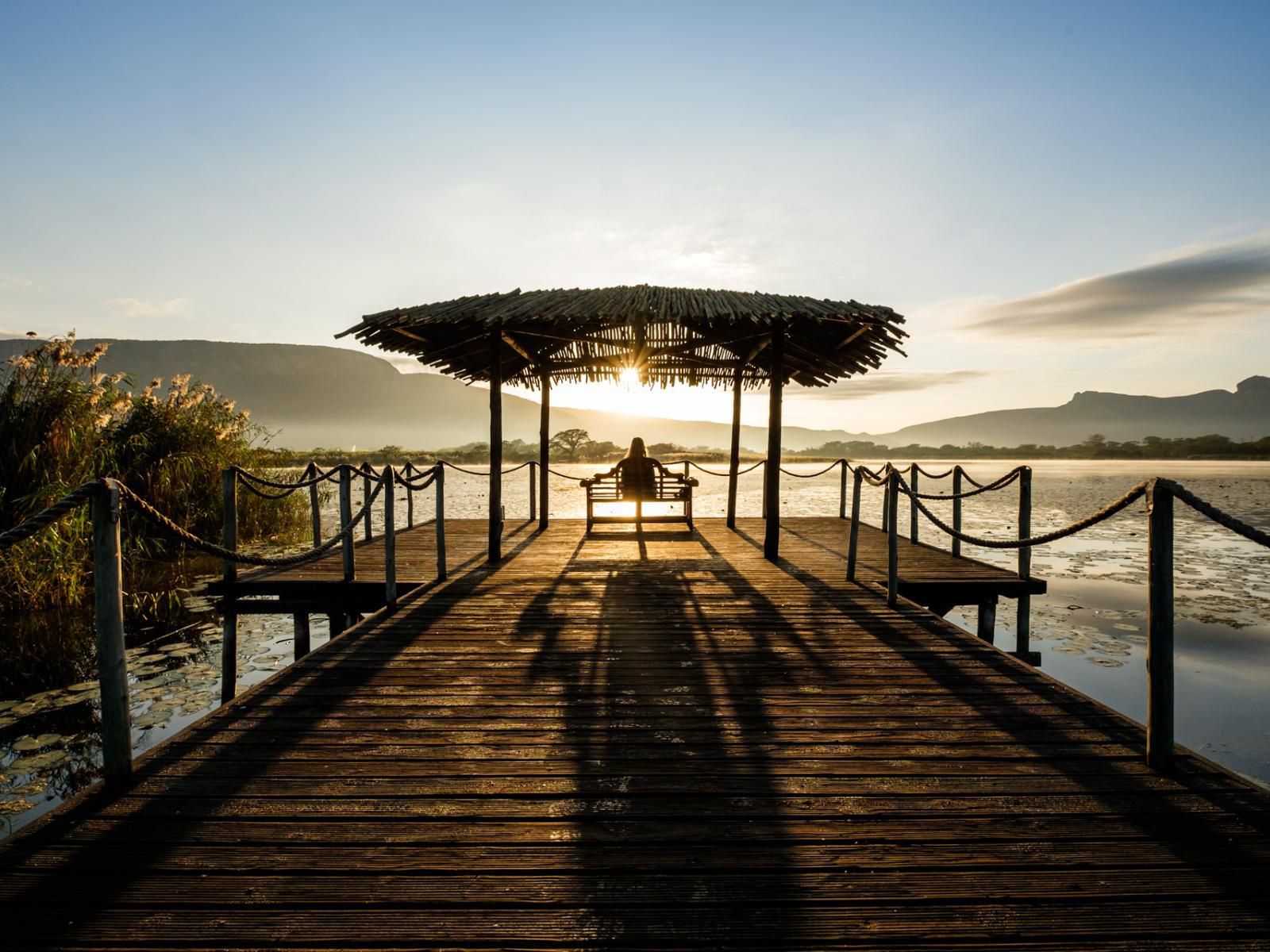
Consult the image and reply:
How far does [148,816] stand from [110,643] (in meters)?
0.77

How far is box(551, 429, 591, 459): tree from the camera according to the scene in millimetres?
51156

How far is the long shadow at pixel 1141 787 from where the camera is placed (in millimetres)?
2213

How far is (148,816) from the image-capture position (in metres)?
2.48

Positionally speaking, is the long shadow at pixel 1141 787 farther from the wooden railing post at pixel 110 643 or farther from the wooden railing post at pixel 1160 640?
the wooden railing post at pixel 110 643

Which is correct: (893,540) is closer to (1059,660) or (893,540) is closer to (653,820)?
(1059,660)

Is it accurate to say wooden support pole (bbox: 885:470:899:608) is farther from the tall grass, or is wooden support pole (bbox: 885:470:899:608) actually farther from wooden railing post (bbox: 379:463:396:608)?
the tall grass

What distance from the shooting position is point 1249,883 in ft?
6.91

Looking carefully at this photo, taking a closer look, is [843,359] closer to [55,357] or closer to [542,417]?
[542,417]

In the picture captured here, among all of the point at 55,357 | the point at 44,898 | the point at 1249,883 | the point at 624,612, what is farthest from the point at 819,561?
the point at 55,357

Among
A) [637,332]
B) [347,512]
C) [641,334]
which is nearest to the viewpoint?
[347,512]

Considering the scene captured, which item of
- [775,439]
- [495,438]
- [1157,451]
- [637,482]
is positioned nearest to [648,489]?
[637,482]

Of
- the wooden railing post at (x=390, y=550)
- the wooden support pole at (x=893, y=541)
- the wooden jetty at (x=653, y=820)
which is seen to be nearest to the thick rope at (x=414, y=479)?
the wooden railing post at (x=390, y=550)

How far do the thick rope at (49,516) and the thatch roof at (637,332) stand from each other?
4.64 meters

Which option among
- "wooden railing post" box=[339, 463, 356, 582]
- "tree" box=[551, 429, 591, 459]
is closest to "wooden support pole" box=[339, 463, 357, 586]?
"wooden railing post" box=[339, 463, 356, 582]
